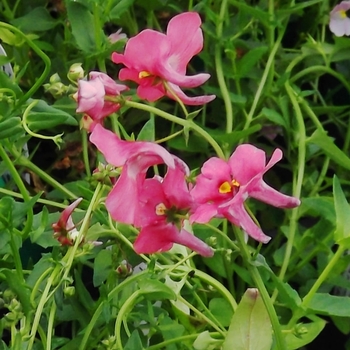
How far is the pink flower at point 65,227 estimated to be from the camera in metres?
0.47

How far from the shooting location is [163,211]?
1.35ft

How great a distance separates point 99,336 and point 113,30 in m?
0.51

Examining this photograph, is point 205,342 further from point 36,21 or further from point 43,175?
point 36,21

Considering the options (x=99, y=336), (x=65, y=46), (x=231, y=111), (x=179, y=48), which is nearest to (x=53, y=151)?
(x=65, y=46)

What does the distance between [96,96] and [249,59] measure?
360 mm

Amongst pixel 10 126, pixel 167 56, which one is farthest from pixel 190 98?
pixel 10 126

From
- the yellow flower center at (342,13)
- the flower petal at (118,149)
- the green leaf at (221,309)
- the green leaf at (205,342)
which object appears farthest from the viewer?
the yellow flower center at (342,13)

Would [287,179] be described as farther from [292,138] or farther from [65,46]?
[65,46]

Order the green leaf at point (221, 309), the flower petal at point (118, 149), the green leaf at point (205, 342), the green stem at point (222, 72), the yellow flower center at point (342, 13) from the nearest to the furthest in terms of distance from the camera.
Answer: the flower petal at point (118, 149)
the green leaf at point (205, 342)
the green leaf at point (221, 309)
the green stem at point (222, 72)
the yellow flower center at point (342, 13)

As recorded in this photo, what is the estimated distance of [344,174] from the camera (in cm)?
85

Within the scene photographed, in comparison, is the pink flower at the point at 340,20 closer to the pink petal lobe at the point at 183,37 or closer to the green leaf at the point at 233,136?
the green leaf at the point at 233,136

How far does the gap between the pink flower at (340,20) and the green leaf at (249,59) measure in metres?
0.17

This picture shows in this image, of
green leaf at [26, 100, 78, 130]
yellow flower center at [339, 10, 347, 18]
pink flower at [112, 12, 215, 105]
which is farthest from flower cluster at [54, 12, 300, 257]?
yellow flower center at [339, 10, 347, 18]

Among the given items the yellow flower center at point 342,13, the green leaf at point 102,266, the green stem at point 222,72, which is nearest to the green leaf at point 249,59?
the green stem at point 222,72
